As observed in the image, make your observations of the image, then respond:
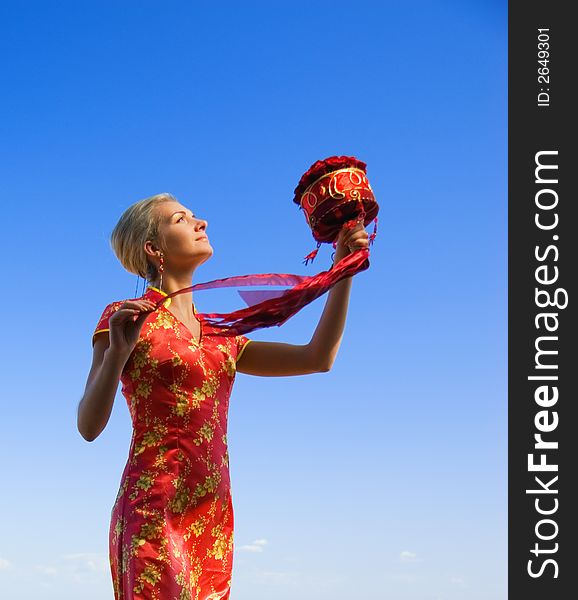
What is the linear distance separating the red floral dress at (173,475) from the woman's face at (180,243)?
8.8 inches

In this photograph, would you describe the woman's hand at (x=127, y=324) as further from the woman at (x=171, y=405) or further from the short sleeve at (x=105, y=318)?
the short sleeve at (x=105, y=318)

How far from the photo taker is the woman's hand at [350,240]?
3.34 metres

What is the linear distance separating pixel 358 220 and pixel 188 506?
109 cm

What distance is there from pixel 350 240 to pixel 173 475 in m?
0.97

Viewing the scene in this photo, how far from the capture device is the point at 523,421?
14.7 ft

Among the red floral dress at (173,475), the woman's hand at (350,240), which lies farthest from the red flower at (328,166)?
the red floral dress at (173,475)

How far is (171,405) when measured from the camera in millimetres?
3055

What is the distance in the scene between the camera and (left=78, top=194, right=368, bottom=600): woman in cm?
291

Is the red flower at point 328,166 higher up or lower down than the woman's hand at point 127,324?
higher up

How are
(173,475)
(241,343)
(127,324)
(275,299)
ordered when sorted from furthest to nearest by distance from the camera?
(241,343)
(275,299)
(173,475)
(127,324)

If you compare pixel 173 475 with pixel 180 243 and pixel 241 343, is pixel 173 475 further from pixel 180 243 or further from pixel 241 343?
pixel 180 243

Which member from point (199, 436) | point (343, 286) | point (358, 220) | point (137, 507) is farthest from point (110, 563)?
point (358, 220)

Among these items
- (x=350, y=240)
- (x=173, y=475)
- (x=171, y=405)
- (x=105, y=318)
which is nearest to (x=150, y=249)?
(x=105, y=318)

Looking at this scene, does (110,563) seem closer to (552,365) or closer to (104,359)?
(104,359)
